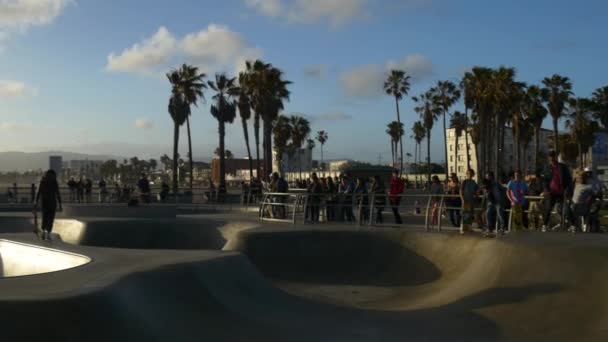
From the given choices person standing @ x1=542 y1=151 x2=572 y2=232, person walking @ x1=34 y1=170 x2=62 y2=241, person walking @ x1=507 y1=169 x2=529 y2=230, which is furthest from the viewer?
person walking @ x1=34 y1=170 x2=62 y2=241

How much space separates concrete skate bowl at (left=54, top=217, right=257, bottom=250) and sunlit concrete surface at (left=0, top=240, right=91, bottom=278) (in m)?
4.91

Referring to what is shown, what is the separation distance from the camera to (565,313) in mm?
7543

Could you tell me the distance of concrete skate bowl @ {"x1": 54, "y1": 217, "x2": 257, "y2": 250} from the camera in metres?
15.8

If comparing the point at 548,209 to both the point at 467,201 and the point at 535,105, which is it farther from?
the point at 535,105

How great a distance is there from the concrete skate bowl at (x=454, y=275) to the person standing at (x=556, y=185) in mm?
1212

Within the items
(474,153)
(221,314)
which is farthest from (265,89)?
(474,153)

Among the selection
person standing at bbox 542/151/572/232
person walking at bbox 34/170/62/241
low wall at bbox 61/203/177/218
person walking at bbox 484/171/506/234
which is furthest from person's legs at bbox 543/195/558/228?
low wall at bbox 61/203/177/218

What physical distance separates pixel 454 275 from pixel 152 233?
8560mm

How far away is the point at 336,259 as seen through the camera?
1312cm

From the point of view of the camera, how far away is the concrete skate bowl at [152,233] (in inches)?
623

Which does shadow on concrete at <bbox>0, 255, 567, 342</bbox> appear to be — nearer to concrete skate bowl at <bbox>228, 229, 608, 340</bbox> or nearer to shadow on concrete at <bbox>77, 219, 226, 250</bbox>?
concrete skate bowl at <bbox>228, 229, 608, 340</bbox>

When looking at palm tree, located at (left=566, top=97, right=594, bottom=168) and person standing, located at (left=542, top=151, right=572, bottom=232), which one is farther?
palm tree, located at (left=566, top=97, right=594, bottom=168)

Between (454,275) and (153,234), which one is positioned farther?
(153,234)

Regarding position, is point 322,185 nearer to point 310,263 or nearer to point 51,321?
point 310,263
